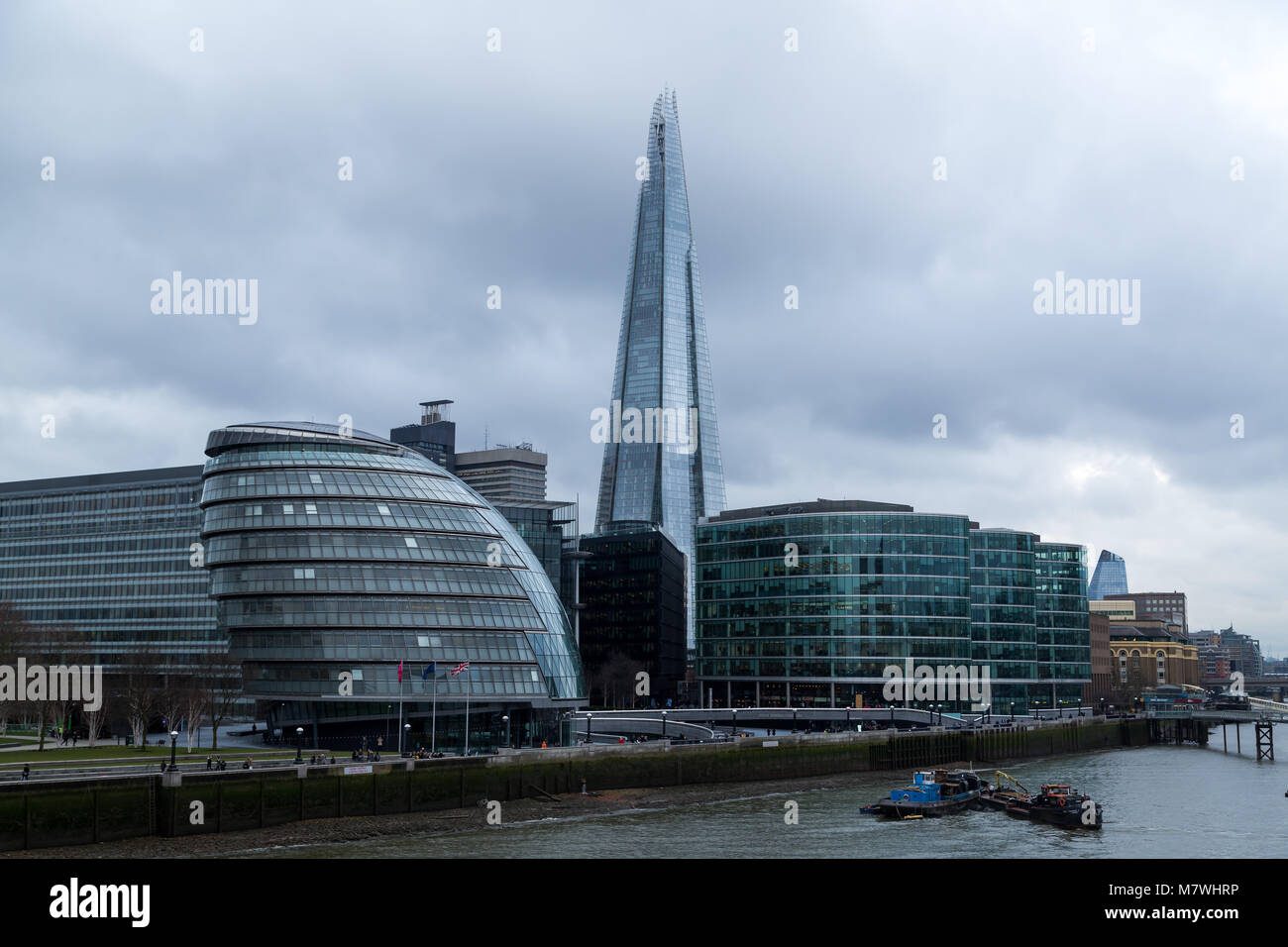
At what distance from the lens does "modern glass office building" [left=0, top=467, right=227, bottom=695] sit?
137 m

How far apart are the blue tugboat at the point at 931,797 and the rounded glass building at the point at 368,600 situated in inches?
1173

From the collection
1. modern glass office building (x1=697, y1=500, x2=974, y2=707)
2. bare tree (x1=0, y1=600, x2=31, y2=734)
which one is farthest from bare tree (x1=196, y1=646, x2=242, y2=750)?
modern glass office building (x1=697, y1=500, x2=974, y2=707)

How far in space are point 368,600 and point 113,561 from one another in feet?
196

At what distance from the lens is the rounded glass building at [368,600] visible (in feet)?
314

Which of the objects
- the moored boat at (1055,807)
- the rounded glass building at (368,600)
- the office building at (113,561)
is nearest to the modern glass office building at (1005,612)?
the rounded glass building at (368,600)

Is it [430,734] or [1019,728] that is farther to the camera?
[1019,728]

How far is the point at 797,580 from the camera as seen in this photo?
6629 inches

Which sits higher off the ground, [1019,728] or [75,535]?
[75,535]

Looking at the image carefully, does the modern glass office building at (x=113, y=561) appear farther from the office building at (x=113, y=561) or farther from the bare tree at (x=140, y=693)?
the bare tree at (x=140, y=693)

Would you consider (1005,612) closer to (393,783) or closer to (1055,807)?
(1055,807)

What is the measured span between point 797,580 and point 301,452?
81.8 meters
